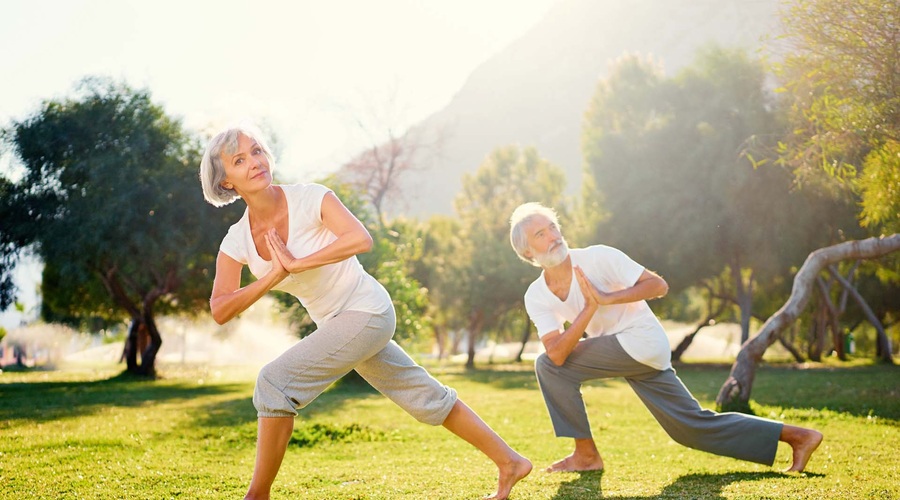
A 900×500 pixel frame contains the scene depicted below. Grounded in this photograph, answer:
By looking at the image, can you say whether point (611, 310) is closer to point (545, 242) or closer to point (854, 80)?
point (545, 242)

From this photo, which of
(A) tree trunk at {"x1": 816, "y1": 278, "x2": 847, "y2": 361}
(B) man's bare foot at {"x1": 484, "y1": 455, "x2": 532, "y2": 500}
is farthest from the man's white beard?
(A) tree trunk at {"x1": 816, "y1": 278, "x2": 847, "y2": 361}

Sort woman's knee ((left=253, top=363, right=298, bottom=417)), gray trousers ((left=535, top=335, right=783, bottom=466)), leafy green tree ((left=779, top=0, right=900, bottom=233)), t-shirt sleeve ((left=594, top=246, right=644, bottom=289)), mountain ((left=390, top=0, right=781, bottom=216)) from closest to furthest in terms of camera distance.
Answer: woman's knee ((left=253, top=363, right=298, bottom=417)), gray trousers ((left=535, top=335, right=783, bottom=466)), t-shirt sleeve ((left=594, top=246, right=644, bottom=289)), leafy green tree ((left=779, top=0, right=900, bottom=233)), mountain ((left=390, top=0, right=781, bottom=216))

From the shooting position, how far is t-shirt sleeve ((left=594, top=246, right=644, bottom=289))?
18.3 feet

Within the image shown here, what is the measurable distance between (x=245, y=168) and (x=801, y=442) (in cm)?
408

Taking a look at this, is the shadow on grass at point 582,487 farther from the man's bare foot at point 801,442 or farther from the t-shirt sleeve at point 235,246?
the t-shirt sleeve at point 235,246

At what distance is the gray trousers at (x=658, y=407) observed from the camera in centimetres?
539

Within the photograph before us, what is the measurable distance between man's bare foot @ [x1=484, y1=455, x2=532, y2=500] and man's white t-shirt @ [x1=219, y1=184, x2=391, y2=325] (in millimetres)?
1239

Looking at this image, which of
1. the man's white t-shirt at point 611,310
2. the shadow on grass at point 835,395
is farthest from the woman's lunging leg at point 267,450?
the shadow on grass at point 835,395

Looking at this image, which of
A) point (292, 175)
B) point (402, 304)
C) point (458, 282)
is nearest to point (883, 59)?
point (402, 304)

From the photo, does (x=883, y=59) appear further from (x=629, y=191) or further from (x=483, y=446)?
(x=629, y=191)

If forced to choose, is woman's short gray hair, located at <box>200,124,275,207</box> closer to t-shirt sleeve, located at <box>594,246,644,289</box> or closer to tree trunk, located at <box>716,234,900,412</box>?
t-shirt sleeve, located at <box>594,246,644,289</box>

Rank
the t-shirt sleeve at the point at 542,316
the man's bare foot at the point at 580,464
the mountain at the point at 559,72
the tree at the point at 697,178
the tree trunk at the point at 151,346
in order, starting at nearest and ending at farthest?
the t-shirt sleeve at the point at 542,316 < the man's bare foot at the point at 580,464 < the tree trunk at the point at 151,346 < the tree at the point at 697,178 < the mountain at the point at 559,72

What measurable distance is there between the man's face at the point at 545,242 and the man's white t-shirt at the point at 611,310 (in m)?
0.16

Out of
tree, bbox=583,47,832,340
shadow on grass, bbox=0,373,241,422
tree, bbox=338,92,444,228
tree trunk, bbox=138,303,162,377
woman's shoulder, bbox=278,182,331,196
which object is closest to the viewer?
woman's shoulder, bbox=278,182,331,196
